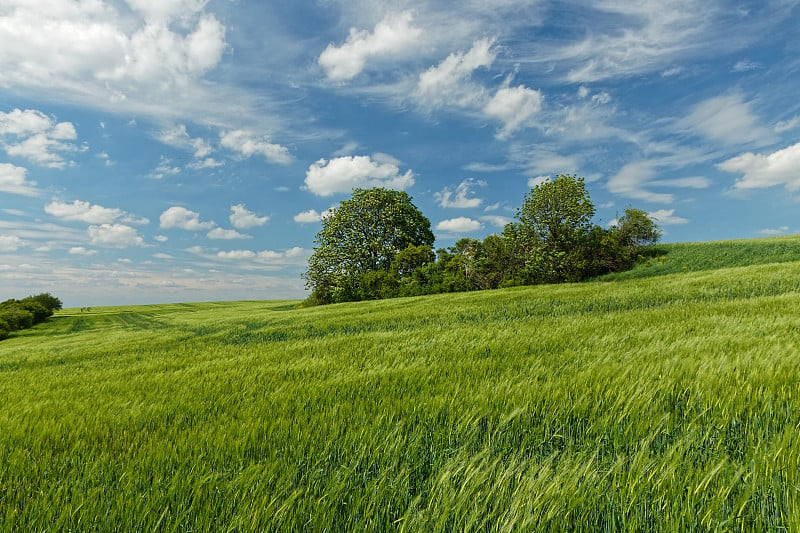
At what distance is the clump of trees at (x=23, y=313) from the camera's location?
38.5 meters

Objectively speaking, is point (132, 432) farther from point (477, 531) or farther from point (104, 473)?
Result: point (477, 531)

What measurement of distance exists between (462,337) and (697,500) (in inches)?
192

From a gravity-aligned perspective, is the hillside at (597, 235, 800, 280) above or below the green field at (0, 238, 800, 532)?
above

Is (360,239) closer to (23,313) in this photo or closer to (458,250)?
(458,250)

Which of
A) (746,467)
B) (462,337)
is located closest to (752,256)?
(462,337)

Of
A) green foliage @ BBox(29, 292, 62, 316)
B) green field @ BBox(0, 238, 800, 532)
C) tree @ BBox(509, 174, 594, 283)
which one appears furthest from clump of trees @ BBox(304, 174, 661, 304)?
green foliage @ BBox(29, 292, 62, 316)

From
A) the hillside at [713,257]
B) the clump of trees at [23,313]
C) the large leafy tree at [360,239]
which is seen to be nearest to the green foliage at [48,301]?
the clump of trees at [23,313]

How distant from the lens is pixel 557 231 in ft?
111

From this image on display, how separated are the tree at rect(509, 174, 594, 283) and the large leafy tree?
50.4ft

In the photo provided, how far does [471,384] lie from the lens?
143 inches

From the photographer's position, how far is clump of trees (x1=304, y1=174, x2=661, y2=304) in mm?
33656

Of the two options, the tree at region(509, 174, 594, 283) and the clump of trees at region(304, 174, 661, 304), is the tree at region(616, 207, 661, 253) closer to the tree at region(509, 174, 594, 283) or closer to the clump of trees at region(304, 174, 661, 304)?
the clump of trees at region(304, 174, 661, 304)

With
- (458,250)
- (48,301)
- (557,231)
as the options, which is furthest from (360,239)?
(48,301)

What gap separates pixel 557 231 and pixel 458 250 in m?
11.6
